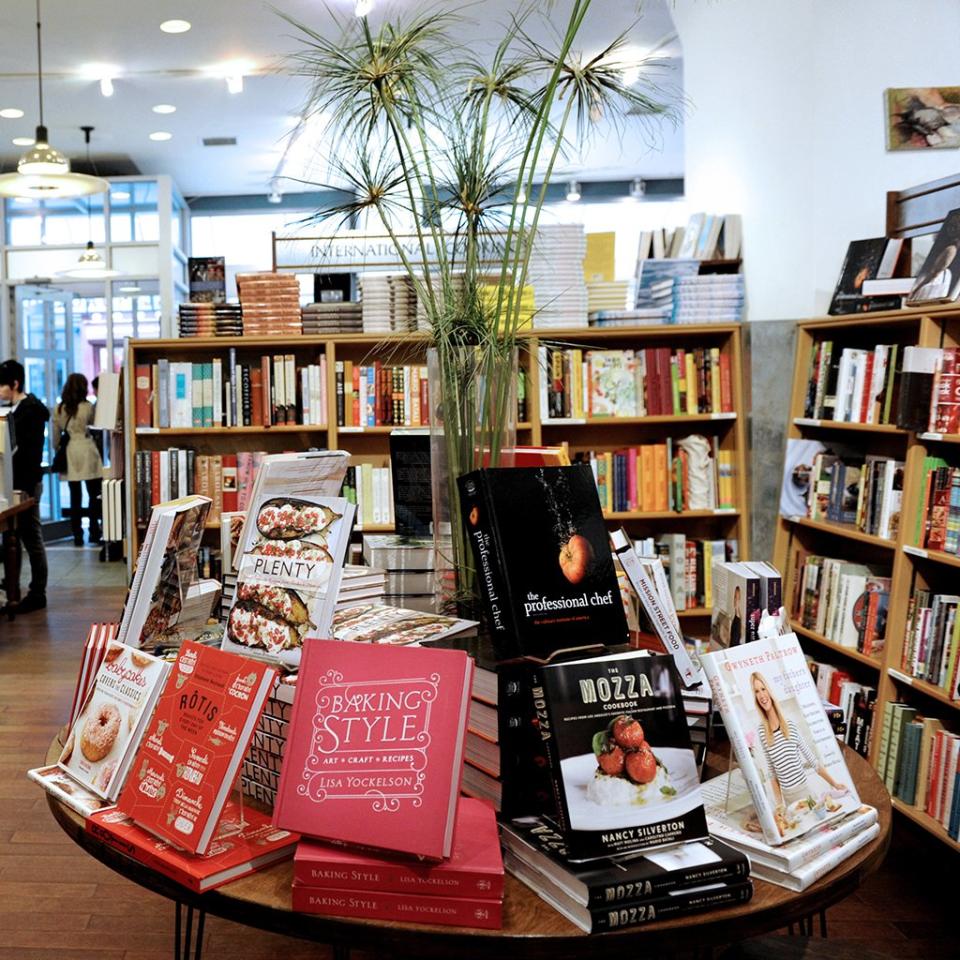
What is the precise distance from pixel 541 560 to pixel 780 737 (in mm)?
401

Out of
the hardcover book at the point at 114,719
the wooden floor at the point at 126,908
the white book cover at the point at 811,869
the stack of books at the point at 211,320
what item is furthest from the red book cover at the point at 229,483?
the white book cover at the point at 811,869

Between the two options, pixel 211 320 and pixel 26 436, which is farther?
pixel 26 436

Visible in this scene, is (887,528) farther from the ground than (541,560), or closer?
closer

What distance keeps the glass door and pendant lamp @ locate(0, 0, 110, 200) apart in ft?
15.2

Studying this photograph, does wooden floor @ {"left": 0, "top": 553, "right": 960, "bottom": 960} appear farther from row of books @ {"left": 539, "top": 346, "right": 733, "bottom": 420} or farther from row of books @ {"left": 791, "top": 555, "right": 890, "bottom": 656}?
row of books @ {"left": 539, "top": 346, "right": 733, "bottom": 420}

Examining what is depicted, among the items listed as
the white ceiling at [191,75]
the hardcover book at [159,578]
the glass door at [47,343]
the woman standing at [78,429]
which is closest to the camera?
the hardcover book at [159,578]

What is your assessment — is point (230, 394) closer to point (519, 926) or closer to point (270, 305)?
point (270, 305)

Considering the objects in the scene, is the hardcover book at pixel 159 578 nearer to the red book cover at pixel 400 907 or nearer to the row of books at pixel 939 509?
the red book cover at pixel 400 907

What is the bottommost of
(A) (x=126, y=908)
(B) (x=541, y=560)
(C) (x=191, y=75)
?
(A) (x=126, y=908)

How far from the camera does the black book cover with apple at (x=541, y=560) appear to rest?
4.75ft

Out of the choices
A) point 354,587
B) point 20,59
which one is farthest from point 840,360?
point 20,59

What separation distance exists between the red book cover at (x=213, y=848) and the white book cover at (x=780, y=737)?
1.90 feet

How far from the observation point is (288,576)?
5.48 ft

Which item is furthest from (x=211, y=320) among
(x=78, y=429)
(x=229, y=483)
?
(x=78, y=429)
